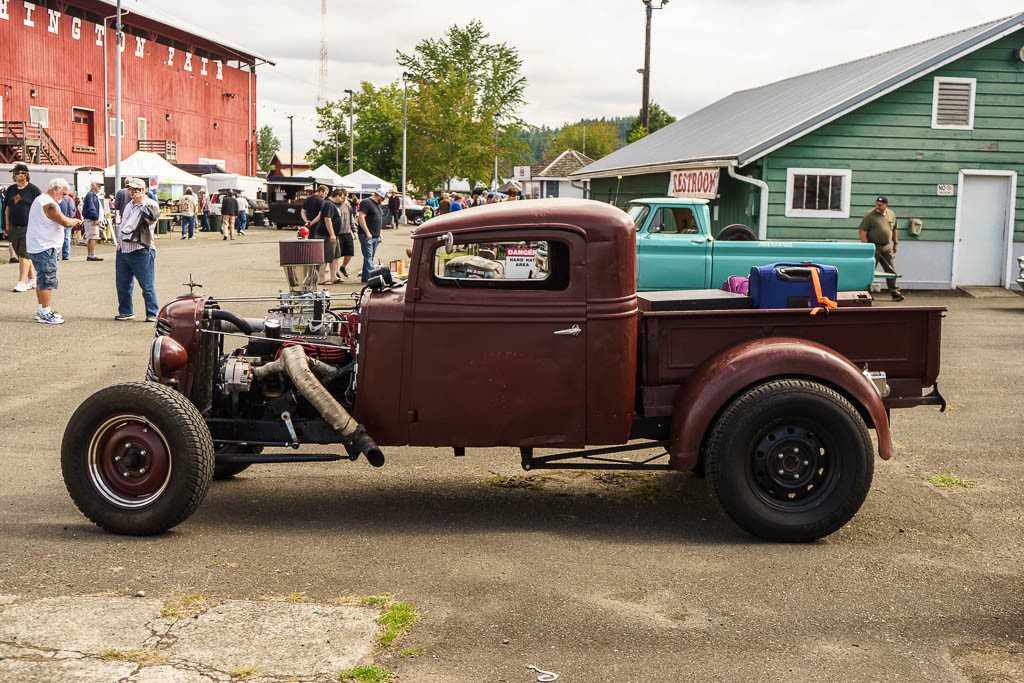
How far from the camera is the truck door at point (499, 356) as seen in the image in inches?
232

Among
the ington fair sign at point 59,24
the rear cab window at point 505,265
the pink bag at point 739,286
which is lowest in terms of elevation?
the pink bag at point 739,286

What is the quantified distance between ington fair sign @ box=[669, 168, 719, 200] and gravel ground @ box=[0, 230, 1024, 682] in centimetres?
1537

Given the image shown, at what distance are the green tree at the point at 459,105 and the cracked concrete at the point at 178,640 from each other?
65.7 metres

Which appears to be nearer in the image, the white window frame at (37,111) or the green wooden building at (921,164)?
the green wooden building at (921,164)

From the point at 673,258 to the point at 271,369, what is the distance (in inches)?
356

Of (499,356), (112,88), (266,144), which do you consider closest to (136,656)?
(499,356)

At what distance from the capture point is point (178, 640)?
4.45 m

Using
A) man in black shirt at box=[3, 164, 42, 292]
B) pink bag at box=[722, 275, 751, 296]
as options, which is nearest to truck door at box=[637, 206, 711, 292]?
pink bag at box=[722, 275, 751, 296]

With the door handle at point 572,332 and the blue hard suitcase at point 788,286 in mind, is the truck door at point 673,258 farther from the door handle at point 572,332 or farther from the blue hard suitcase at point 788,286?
the door handle at point 572,332

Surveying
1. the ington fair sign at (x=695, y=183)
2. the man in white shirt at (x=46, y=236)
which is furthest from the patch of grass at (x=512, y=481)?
the ington fair sign at (x=695, y=183)

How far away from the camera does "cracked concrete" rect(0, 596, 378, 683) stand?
415 cm

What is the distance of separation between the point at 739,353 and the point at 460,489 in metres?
2.14

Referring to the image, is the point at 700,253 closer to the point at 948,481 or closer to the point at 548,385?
the point at 948,481

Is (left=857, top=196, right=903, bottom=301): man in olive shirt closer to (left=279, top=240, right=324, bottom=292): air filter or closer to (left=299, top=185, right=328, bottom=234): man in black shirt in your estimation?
(left=299, top=185, right=328, bottom=234): man in black shirt
